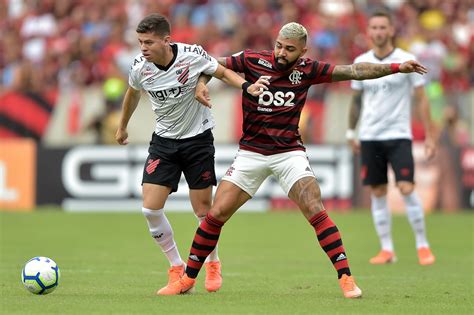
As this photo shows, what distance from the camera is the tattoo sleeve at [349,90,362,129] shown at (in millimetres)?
13068

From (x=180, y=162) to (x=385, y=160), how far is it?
4.02 meters

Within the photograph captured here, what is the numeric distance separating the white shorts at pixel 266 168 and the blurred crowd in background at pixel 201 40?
11.8 meters

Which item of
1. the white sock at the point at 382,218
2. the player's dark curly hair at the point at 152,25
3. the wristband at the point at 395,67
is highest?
the player's dark curly hair at the point at 152,25

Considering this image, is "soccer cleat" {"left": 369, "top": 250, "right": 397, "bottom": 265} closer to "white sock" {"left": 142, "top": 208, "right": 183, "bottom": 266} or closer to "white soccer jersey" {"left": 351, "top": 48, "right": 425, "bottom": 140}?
"white soccer jersey" {"left": 351, "top": 48, "right": 425, "bottom": 140}

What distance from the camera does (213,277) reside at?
9766 millimetres

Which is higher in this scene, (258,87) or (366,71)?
(366,71)

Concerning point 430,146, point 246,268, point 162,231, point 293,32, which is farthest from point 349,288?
point 430,146

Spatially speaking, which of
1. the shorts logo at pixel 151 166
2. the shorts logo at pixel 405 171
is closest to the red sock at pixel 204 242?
the shorts logo at pixel 151 166

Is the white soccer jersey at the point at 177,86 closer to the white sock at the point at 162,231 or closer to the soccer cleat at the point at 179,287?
the white sock at the point at 162,231

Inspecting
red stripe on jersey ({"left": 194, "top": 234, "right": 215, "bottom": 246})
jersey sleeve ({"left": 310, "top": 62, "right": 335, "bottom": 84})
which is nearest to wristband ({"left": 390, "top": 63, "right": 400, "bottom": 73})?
jersey sleeve ({"left": 310, "top": 62, "right": 335, "bottom": 84})

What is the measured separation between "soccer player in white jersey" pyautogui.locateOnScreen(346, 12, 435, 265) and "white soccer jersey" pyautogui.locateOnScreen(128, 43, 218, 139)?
3661mm

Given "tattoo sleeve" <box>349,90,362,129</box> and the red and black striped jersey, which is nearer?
the red and black striped jersey

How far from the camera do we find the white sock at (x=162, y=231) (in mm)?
9508

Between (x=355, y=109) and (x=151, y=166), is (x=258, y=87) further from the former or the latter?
(x=355, y=109)
